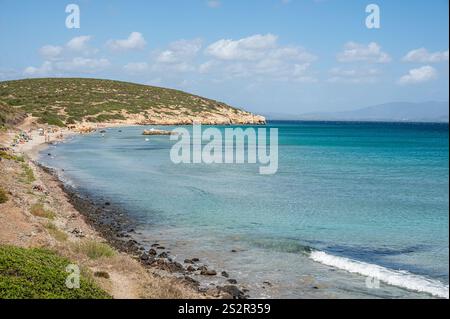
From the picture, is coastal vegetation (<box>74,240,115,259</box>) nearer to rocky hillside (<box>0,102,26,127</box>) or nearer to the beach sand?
the beach sand

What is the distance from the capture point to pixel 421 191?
34.2 meters

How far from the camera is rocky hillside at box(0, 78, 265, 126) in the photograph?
11048 centimetres

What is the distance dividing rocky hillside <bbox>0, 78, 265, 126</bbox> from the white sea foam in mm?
80918

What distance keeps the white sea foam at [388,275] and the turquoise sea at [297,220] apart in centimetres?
3

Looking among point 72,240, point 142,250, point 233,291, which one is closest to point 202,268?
point 233,291

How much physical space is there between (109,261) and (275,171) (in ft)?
103

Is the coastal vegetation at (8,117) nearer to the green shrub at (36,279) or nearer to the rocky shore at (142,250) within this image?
the rocky shore at (142,250)

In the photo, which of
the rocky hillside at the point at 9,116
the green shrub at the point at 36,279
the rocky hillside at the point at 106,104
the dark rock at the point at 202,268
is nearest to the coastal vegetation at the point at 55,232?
the green shrub at the point at 36,279

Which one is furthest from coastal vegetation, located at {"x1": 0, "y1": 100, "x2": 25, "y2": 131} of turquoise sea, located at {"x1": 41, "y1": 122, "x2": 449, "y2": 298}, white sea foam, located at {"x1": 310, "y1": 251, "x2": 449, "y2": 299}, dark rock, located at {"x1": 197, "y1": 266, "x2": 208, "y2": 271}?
white sea foam, located at {"x1": 310, "y1": 251, "x2": 449, "y2": 299}

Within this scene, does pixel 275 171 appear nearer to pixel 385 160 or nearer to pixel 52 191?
pixel 385 160

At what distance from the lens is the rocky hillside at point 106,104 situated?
110481mm

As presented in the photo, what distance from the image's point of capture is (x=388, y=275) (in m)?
16.3
